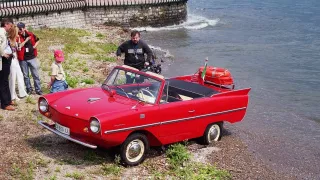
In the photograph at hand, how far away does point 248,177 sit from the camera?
27.3 feet

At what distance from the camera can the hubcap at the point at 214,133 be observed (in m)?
9.45

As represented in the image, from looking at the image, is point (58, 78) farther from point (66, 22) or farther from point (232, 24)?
point (232, 24)

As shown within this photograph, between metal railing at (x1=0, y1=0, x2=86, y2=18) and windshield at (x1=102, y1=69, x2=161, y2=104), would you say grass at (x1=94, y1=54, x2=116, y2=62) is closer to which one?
metal railing at (x1=0, y1=0, x2=86, y2=18)

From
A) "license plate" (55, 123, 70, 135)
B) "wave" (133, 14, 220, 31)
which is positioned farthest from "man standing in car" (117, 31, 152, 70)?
"wave" (133, 14, 220, 31)

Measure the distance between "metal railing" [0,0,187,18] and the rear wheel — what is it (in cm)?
1646

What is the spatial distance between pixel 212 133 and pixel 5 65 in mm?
4516

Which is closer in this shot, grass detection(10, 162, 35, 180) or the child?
grass detection(10, 162, 35, 180)

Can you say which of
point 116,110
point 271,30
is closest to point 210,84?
point 116,110

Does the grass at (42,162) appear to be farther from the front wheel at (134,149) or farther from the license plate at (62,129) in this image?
the front wheel at (134,149)

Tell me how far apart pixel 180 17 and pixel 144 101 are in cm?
2856

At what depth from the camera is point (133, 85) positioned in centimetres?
846

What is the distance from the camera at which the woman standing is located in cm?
1023

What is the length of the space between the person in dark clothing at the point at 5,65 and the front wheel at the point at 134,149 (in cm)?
360

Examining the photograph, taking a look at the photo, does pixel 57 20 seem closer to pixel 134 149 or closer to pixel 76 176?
pixel 134 149
